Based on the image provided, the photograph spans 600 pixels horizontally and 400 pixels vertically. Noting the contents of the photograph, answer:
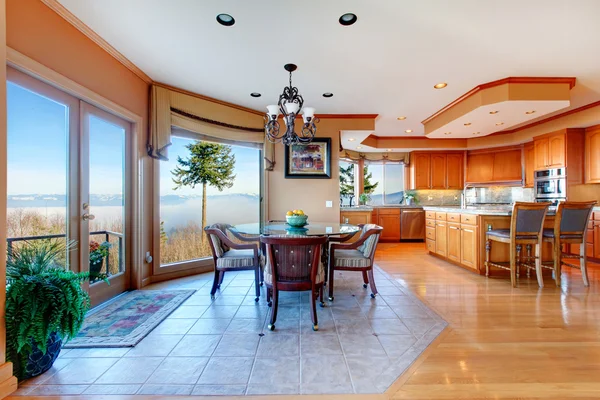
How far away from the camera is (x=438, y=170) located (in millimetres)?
6820

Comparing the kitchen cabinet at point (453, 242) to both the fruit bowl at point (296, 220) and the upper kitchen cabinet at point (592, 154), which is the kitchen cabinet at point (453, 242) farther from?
the fruit bowl at point (296, 220)

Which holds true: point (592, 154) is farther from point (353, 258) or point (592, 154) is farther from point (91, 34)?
point (91, 34)

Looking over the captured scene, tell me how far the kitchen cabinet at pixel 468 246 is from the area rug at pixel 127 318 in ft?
12.1

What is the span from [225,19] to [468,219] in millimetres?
Result: 3831

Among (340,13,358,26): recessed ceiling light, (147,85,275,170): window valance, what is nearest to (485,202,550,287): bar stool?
(340,13,358,26): recessed ceiling light

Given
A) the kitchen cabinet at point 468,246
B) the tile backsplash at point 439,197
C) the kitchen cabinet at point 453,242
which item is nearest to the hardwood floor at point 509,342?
the kitchen cabinet at point 468,246

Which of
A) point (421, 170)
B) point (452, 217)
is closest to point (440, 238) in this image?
point (452, 217)

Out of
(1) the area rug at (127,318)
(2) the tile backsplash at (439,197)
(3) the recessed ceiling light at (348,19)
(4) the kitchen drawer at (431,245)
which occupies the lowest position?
(1) the area rug at (127,318)

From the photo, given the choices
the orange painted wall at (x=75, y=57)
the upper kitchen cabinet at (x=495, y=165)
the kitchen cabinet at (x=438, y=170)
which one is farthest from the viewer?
the kitchen cabinet at (x=438, y=170)

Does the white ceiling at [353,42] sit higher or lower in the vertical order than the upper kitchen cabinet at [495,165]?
higher

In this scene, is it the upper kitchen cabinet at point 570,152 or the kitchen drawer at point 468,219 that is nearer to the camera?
the kitchen drawer at point 468,219

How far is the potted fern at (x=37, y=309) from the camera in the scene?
4.95ft

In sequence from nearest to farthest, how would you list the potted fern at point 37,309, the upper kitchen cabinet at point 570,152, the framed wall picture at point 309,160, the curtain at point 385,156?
the potted fern at point 37,309 → the framed wall picture at point 309,160 → the upper kitchen cabinet at point 570,152 → the curtain at point 385,156

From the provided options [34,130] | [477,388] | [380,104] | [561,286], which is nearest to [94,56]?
[34,130]
